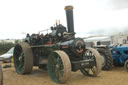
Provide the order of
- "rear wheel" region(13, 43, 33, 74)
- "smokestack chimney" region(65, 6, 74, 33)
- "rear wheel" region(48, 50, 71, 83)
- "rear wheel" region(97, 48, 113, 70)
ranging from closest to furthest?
"rear wheel" region(48, 50, 71, 83) → "smokestack chimney" region(65, 6, 74, 33) → "rear wheel" region(13, 43, 33, 74) → "rear wheel" region(97, 48, 113, 70)

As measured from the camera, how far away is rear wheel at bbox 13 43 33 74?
7.15 metres

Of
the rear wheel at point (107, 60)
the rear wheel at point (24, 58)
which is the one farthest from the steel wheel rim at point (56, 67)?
the rear wheel at point (107, 60)

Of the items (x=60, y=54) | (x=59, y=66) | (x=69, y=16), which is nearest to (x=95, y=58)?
(x=59, y=66)

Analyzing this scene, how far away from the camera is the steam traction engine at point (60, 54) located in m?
5.61

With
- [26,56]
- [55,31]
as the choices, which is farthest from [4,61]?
[55,31]

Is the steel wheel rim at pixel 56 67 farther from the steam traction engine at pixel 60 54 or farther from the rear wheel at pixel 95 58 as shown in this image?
the rear wheel at pixel 95 58

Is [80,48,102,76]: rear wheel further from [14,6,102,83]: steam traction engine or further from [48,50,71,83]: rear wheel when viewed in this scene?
[48,50,71,83]: rear wheel

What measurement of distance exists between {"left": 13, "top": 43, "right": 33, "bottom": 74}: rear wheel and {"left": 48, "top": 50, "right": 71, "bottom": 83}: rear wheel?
4.86 feet

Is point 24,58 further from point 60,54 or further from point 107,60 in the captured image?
point 107,60

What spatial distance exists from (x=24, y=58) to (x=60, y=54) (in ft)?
7.68

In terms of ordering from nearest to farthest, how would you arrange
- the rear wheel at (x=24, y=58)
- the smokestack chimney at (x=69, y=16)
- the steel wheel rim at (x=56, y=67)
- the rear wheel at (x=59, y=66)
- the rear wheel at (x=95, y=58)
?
the rear wheel at (x=59, y=66) < the steel wheel rim at (x=56, y=67) < the rear wheel at (x=95, y=58) < the smokestack chimney at (x=69, y=16) < the rear wheel at (x=24, y=58)

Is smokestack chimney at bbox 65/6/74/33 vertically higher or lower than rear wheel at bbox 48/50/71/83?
higher

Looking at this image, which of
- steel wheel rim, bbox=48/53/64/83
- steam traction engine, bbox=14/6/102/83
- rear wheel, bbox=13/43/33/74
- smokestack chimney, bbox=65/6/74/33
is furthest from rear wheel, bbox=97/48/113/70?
rear wheel, bbox=13/43/33/74

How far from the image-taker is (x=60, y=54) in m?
5.34
